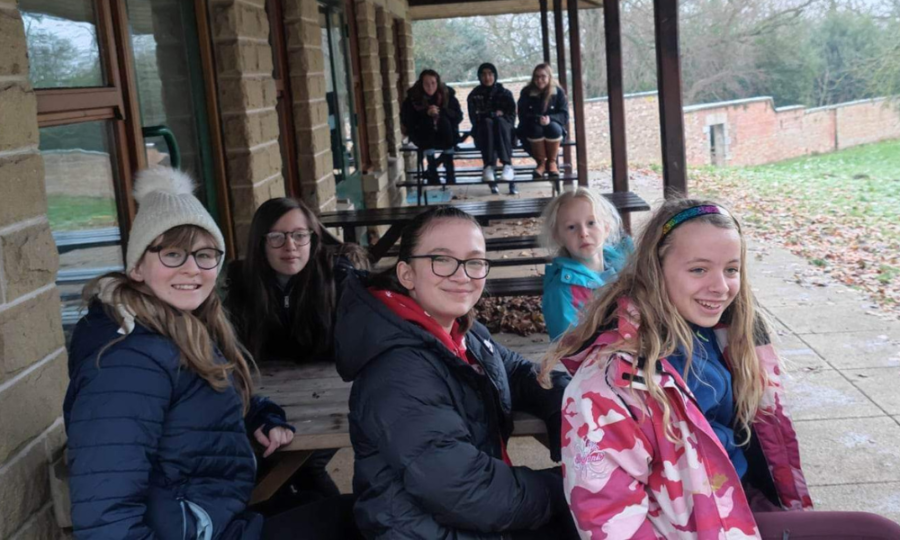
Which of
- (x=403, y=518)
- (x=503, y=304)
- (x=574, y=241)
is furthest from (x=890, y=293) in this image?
(x=403, y=518)

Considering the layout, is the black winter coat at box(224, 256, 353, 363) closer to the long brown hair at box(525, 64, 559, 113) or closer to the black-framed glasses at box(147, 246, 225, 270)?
the black-framed glasses at box(147, 246, 225, 270)

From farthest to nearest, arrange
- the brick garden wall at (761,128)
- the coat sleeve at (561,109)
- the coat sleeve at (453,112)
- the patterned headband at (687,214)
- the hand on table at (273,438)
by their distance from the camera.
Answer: the brick garden wall at (761,128)
the coat sleeve at (453,112)
the coat sleeve at (561,109)
the hand on table at (273,438)
the patterned headband at (687,214)

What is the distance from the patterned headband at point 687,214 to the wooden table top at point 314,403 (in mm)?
612

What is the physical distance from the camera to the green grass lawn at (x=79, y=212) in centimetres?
287

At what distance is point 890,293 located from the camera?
767 centimetres

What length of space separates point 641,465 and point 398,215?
3857 millimetres

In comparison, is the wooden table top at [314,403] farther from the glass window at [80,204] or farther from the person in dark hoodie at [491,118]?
the person in dark hoodie at [491,118]

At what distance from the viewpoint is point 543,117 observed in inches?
416

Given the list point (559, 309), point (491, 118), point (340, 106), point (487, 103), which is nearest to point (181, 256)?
point (559, 309)

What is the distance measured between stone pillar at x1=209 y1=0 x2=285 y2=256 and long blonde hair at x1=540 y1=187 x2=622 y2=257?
1587 mm

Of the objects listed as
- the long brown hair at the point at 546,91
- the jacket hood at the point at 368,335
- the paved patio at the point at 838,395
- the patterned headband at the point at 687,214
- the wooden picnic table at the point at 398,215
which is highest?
the long brown hair at the point at 546,91

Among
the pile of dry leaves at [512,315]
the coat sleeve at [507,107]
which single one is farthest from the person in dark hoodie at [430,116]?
the pile of dry leaves at [512,315]

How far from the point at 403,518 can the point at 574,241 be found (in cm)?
161

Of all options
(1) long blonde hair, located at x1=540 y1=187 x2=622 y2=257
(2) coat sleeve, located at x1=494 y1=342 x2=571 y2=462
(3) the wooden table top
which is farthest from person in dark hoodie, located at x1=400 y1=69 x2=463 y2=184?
(2) coat sleeve, located at x1=494 y1=342 x2=571 y2=462
